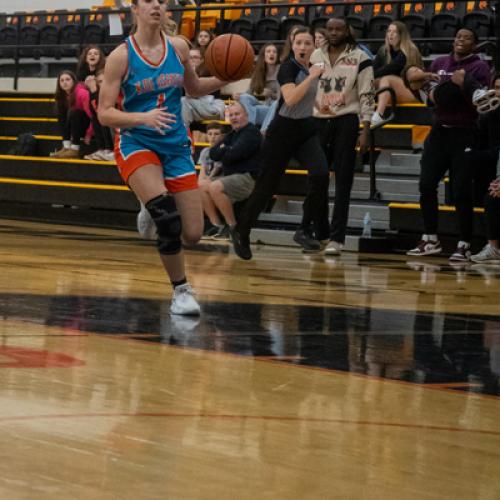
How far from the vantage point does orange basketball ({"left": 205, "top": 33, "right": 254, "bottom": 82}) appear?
686 centimetres

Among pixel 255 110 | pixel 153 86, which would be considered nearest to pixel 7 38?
pixel 255 110

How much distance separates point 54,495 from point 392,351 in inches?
106

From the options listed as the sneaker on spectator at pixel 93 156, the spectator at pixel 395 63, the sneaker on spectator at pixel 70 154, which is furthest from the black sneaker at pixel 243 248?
the sneaker on spectator at pixel 70 154

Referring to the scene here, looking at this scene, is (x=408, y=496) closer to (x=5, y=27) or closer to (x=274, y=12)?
(x=274, y=12)

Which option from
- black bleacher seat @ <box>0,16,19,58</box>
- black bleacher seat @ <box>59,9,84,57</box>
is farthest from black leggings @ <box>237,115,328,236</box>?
black bleacher seat @ <box>0,16,19,58</box>

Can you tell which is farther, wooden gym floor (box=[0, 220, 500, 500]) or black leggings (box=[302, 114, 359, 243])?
black leggings (box=[302, 114, 359, 243])

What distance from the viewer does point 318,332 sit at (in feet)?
18.2

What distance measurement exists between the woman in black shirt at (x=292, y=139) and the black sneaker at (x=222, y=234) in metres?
1.80

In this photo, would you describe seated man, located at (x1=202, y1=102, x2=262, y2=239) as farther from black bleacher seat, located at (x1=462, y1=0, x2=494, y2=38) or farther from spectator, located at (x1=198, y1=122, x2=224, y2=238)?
black bleacher seat, located at (x1=462, y1=0, x2=494, y2=38)

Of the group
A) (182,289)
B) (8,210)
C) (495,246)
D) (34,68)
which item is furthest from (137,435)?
(34,68)

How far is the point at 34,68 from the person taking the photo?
21.2 meters

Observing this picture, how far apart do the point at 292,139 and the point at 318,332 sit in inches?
187

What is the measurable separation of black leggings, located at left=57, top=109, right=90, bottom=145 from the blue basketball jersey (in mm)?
8879

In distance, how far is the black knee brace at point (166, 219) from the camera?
5.98m
